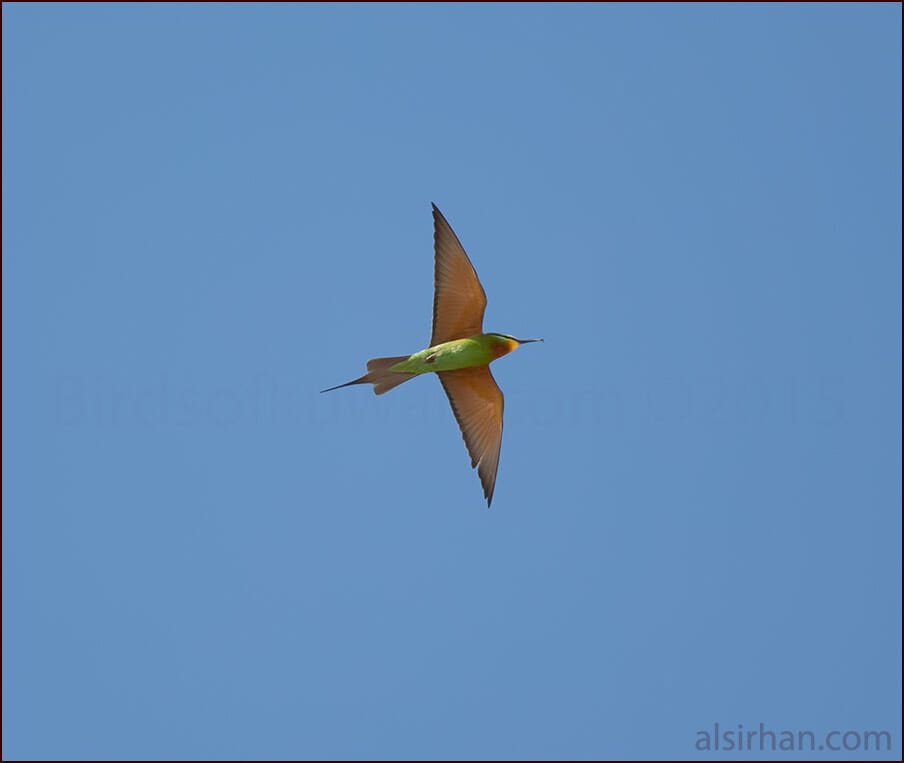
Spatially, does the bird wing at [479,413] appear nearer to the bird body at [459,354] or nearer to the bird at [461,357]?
the bird at [461,357]

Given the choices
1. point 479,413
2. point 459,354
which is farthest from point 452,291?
point 479,413

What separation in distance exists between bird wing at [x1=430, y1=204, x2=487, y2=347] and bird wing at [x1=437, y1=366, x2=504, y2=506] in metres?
0.28

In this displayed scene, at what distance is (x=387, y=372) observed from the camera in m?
7.78

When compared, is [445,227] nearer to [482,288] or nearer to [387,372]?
[482,288]

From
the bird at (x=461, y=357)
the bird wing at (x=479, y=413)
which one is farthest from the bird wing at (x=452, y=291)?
the bird wing at (x=479, y=413)

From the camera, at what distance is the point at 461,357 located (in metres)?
7.81

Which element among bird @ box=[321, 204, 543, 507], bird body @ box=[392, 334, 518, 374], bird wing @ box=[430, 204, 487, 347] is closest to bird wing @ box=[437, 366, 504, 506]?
→ bird @ box=[321, 204, 543, 507]

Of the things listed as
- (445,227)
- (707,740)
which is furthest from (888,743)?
(445,227)

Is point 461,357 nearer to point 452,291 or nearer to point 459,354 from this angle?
point 459,354

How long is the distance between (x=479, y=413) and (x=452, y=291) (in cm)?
84

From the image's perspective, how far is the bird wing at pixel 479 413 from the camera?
808cm

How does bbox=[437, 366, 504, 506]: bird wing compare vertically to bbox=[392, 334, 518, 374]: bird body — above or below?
below

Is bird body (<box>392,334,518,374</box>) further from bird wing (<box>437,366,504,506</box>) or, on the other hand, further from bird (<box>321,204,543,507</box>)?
bird wing (<box>437,366,504,506</box>)

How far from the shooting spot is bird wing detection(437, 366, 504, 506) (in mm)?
8078
